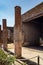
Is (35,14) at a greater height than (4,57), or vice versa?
(35,14)

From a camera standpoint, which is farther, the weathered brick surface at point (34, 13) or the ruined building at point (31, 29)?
the ruined building at point (31, 29)

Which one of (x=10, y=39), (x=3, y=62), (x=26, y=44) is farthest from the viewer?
(x=10, y=39)

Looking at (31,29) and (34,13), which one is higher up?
(34,13)

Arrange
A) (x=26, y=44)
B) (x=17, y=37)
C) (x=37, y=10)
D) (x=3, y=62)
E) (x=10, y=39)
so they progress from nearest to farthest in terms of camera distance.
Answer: (x=3, y=62) < (x=17, y=37) < (x=37, y=10) < (x=26, y=44) < (x=10, y=39)

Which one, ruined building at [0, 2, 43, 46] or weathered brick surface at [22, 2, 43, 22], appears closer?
weathered brick surface at [22, 2, 43, 22]

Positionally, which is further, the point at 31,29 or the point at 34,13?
the point at 31,29

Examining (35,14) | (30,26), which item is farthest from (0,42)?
(35,14)

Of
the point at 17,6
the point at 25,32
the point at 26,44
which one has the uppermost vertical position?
the point at 17,6

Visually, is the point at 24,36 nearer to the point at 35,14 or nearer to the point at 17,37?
the point at 35,14

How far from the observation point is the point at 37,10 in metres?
16.1

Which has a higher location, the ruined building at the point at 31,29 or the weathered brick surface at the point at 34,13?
the weathered brick surface at the point at 34,13

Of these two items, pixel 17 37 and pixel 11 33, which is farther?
pixel 11 33

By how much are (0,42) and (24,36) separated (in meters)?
3.47

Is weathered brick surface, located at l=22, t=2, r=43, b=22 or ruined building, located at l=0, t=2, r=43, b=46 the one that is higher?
weathered brick surface, located at l=22, t=2, r=43, b=22
